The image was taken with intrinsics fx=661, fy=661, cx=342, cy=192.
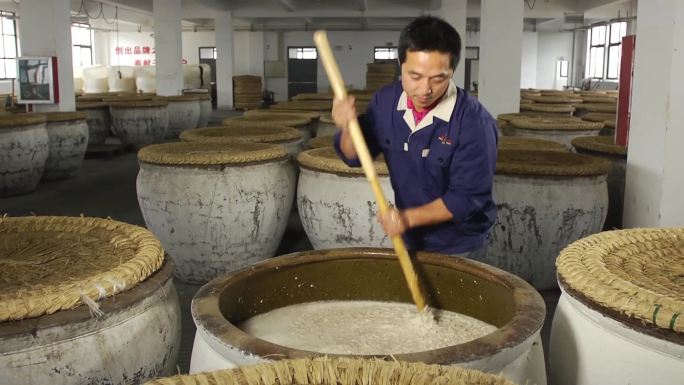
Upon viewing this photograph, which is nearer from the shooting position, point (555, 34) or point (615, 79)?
point (615, 79)

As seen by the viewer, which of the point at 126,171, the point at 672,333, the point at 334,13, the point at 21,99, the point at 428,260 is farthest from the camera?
the point at 334,13

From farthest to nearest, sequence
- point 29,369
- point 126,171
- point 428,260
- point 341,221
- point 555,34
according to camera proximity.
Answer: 1. point 555,34
2. point 126,171
3. point 341,221
4. point 428,260
5. point 29,369

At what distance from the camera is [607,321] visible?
1.41m

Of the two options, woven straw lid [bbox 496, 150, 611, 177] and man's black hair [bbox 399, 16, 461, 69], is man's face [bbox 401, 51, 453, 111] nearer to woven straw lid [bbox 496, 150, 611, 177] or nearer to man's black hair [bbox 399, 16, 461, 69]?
man's black hair [bbox 399, 16, 461, 69]

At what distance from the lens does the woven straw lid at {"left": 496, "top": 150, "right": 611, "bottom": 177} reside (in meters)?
3.59

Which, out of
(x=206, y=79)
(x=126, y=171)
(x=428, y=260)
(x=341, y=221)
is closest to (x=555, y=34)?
(x=206, y=79)

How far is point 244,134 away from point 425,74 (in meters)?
3.36

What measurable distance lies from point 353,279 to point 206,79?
18554 mm

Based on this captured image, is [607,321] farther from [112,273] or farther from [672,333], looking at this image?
[112,273]

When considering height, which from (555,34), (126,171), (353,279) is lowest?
(126,171)

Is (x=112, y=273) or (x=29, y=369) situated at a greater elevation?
(x=112, y=273)

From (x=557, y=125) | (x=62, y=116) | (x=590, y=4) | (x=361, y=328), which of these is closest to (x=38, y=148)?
(x=62, y=116)

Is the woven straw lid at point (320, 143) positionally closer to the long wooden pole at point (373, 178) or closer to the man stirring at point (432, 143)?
the man stirring at point (432, 143)

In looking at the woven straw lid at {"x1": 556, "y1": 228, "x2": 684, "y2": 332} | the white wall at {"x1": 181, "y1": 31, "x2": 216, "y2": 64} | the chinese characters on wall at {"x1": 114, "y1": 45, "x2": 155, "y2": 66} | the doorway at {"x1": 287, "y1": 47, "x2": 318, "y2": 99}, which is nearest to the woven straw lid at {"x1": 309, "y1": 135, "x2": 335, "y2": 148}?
the woven straw lid at {"x1": 556, "y1": 228, "x2": 684, "y2": 332}
